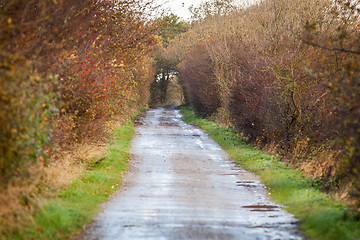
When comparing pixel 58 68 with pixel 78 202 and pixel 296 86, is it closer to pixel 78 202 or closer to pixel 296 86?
pixel 78 202

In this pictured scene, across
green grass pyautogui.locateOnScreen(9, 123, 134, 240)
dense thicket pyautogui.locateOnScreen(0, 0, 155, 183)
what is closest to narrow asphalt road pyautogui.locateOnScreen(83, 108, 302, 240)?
green grass pyautogui.locateOnScreen(9, 123, 134, 240)

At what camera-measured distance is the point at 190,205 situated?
10.7 metres

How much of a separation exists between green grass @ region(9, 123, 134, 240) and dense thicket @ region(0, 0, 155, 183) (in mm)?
991

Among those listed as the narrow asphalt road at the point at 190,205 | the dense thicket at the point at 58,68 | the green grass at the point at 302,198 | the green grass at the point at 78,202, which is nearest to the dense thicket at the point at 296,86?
the green grass at the point at 302,198

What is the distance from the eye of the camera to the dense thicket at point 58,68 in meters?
7.39

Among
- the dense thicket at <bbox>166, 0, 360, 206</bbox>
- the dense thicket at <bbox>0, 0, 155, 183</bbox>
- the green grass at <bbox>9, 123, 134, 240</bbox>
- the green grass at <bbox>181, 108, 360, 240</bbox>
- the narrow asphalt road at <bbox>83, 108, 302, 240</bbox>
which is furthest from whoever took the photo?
the dense thicket at <bbox>166, 0, 360, 206</bbox>

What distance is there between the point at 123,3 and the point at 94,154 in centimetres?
685

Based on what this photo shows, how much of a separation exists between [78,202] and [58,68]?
3629mm

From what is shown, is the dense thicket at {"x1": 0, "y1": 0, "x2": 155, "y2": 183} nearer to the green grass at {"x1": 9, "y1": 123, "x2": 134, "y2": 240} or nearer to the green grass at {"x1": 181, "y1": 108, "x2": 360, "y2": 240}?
the green grass at {"x1": 9, "y1": 123, "x2": 134, "y2": 240}

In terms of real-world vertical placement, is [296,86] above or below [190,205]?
above

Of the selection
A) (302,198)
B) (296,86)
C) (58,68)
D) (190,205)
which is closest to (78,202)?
(190,205)

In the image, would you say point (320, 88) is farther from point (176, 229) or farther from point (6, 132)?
point (6, 132)

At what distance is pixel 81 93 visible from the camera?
47.3 feet

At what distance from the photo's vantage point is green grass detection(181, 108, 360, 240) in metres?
8.05
